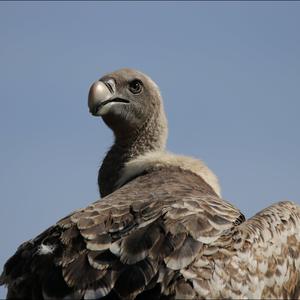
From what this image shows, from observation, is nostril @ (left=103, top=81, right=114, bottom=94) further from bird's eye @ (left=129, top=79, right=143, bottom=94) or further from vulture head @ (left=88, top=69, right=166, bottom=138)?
bird's eye @ (left=129, top=79, right=143, bottom=94)

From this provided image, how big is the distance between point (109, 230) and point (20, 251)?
1.17 metres

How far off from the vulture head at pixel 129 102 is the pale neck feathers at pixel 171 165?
0.97 metres

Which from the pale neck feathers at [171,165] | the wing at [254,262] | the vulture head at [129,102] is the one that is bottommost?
the wing at [254,262]

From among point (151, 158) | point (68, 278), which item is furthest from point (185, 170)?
point (68, 278)

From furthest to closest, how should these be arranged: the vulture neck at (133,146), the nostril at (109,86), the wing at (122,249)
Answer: the nostril at (109,86) < the vulture neck at (133,146) < the wing at (122,249)

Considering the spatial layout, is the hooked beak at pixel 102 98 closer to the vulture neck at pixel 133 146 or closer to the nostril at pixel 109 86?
the nostril at pixel 109 86

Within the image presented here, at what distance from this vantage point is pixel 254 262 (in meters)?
12.7

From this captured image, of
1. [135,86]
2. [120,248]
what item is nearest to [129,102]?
[135,86]

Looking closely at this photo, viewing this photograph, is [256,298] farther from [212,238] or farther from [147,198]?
[147,198]

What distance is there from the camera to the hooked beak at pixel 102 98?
57.4 ft

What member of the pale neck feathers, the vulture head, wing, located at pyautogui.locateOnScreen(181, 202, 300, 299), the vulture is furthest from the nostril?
wing, located at pyautogui.locateOnScreen(181, 202, 300, 299)

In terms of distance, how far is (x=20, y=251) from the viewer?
13469mm

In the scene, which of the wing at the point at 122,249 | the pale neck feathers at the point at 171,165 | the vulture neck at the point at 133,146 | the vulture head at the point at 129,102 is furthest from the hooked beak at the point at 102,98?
the wing at the point at 122,249

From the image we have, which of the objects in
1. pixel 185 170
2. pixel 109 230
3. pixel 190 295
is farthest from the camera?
pixel 185 170
